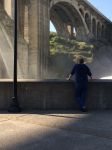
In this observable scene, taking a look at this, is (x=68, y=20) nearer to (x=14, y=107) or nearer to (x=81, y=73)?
(x=81, y=73)

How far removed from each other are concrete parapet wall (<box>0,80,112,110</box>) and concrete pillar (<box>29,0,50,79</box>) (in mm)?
32808

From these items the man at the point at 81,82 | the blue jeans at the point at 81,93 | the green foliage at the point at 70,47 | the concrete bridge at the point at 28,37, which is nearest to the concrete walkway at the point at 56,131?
the blue jeans at the point at 81,93

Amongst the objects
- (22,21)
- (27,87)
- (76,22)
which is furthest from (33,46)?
(27,87)

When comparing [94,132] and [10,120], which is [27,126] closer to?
[10,120]

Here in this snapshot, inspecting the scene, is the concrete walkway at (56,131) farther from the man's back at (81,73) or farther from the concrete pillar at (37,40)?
the concrete pillar at (37,40)

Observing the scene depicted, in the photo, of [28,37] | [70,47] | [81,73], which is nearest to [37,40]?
[28,37]

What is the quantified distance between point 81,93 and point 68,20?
62751mm

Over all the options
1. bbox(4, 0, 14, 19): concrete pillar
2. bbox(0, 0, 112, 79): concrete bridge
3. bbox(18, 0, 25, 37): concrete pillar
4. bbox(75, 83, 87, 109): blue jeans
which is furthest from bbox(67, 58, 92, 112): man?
bbox(18, 0, 25, 37): concrete pillar

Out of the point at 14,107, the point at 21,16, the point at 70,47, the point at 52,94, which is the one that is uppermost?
the point at 21,16

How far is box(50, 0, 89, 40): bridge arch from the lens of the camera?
218ft

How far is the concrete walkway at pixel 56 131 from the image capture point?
665 centimetres

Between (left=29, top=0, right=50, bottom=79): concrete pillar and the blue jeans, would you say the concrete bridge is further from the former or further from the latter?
the blue jeans

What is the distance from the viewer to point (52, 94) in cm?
1120

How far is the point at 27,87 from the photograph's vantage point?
1123 centimetres
